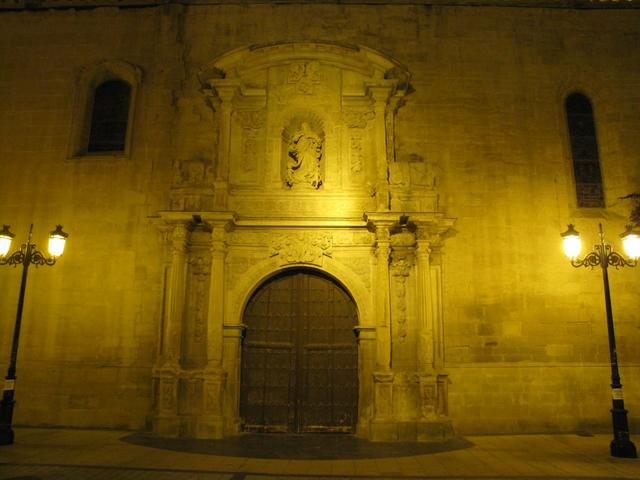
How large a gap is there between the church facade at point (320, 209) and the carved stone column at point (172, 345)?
0.14 ft

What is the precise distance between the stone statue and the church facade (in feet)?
0.17

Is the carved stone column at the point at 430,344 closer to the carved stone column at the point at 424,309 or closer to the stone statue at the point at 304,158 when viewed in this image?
the carved stone column at the point at 424,309

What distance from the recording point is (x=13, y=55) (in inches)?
501

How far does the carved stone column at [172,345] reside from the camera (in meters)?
9.84

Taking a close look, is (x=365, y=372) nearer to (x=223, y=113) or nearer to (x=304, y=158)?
(x=304, y=158)

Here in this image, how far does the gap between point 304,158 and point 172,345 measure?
4897mm

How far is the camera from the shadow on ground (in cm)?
844

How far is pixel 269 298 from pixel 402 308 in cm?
285

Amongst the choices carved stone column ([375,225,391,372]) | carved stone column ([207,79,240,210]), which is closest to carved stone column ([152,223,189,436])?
carved stone column ([207,79,240,210])

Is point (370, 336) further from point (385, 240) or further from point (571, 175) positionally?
point (571, 175)

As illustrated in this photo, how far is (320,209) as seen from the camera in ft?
36.3

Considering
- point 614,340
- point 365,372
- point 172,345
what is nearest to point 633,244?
point 614,340

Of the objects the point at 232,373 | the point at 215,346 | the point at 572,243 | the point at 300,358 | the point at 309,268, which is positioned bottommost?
the point at 232,373

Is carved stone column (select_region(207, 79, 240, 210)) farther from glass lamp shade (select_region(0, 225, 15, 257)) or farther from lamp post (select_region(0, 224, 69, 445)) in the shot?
glass lamp shade (select_region(0, 225, 15, 257))
